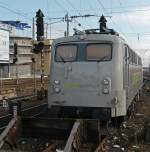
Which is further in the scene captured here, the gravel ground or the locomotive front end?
the locomotive front end

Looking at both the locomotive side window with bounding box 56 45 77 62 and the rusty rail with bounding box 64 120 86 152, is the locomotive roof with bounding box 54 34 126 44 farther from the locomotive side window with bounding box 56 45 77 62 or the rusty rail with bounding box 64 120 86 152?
the rusty rail with bounding box 64 120 86 152

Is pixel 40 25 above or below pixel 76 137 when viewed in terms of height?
above

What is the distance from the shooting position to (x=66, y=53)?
45.1 ft

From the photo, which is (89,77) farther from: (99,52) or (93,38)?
(93,38)

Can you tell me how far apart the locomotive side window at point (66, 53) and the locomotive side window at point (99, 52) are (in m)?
0.49

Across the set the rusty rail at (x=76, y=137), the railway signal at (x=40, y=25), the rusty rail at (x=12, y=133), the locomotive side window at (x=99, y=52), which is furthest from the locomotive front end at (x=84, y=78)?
the railway signal at (x=40, y=25)

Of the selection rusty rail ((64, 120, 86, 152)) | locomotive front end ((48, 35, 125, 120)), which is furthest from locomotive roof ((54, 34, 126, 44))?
rusty rail ((64, 120, 86, 152))

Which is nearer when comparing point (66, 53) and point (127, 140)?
point (127, 140)

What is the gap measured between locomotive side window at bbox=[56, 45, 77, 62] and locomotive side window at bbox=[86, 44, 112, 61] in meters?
0.49

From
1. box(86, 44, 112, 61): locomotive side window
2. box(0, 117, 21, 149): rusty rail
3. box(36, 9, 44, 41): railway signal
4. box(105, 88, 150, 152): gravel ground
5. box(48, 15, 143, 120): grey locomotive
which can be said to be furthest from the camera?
box(36, 9, 44, 41): railway signal

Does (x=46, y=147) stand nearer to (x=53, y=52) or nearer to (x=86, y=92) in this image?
(x=86, y=92)

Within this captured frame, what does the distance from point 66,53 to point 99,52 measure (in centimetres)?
110

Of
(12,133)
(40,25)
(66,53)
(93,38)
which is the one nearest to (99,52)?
(93,38)

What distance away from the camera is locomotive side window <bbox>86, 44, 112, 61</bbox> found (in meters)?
13.2
